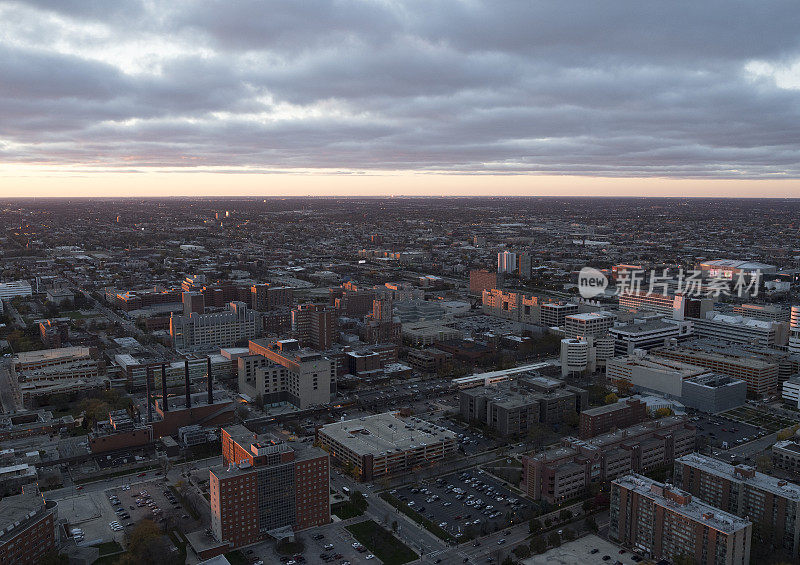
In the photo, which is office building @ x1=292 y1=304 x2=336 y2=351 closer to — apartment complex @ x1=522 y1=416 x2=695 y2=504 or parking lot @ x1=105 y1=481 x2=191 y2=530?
parking lot @ x1=105 y1=481 x2=191 y2=530

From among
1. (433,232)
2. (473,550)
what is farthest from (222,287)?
(433,232)

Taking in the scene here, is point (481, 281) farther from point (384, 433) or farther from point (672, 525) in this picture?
point (672, 525)

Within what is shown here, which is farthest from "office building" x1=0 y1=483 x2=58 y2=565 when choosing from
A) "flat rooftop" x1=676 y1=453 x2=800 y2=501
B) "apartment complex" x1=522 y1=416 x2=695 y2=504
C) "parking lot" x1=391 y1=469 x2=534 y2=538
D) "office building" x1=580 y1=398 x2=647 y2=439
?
"flat rooftop" x1=676 y1=453 x2=800 y2=501

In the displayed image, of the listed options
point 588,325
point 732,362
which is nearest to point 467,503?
point 732,362

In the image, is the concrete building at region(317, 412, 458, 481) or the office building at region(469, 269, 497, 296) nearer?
the concrete building at region(317, 412, 458, 481)

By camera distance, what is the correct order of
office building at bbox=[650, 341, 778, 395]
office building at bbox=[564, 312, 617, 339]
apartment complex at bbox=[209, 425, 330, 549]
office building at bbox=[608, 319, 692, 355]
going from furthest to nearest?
office building at bbox=[564, 312, 617, 339] → office building at bbox=[608, 319, 692, 355] → office building at bbox=[650, 341, 778, 395] → apartment complex at bbox=[209, 425, 330, 549]

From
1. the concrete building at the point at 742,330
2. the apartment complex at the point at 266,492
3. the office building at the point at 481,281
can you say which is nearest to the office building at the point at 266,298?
the office building at the point at 481,281

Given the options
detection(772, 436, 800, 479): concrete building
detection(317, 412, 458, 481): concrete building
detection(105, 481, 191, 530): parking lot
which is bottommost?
detection(105, 481, 191, 530): parking lot

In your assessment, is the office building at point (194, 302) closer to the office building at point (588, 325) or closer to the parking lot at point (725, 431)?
the office building at point (588, 325)
